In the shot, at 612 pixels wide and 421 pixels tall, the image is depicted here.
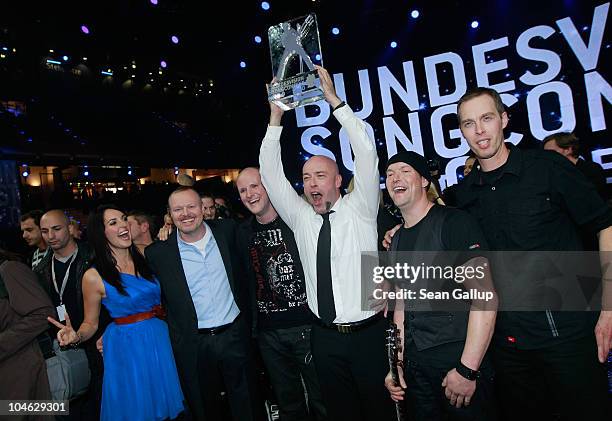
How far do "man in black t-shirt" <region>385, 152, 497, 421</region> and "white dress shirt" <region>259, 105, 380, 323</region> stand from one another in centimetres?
37

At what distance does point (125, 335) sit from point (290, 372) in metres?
1.20

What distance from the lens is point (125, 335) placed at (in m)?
2.86

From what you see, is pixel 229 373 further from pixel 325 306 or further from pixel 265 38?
pixel 265 38

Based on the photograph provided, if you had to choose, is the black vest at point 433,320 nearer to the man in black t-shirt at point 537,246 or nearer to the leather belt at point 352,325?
the man in black t-shirt at point 537,246

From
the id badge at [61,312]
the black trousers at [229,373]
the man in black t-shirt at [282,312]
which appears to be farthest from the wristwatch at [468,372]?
the id badge at [61,312]

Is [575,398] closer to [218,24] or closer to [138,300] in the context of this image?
[138,300]

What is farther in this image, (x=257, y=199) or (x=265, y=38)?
(x=265, y=38)

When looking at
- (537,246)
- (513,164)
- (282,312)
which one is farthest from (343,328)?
(513,164)

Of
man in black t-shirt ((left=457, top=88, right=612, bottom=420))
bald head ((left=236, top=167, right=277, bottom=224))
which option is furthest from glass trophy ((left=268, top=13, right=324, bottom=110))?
man in black t-shirt ((left=457, top=88, right=612, bottom=420))

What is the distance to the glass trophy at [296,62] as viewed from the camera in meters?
2.48

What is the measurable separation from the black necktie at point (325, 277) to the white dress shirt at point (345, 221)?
30 mm

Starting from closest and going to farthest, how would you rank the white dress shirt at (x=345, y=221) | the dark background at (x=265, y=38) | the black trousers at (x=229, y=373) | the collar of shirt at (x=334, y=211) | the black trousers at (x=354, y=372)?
the black trousers at (x=354, y=372), the white dress shirt at (x=345, y=221), the collar of shirt at (x=334, y=211), the black trousers at (x=229, y=373), the dark background at (x=265, y=38)

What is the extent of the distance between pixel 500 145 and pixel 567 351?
1.03m

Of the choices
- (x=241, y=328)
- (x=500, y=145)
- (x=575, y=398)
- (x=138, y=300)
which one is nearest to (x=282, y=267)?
(x=241, y=328)
